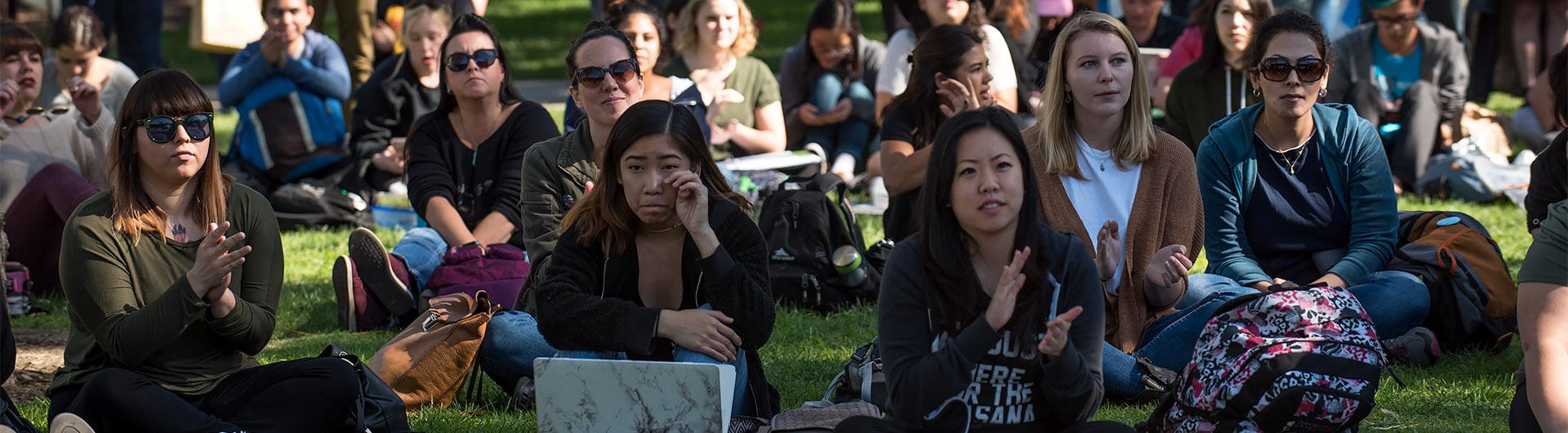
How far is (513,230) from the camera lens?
612cm

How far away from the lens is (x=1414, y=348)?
16.4ft

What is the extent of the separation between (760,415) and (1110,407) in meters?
1.05

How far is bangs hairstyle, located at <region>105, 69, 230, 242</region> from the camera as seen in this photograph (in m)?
4.05

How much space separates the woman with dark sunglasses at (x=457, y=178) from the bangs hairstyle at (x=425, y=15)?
201 cm

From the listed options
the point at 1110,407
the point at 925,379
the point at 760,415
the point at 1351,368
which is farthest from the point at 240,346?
the point at 1351,368

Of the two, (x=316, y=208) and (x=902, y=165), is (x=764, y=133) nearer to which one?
(x=316, y=208)

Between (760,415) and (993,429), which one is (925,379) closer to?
(993,429)

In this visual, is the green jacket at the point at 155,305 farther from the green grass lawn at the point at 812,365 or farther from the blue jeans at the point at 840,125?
the blue jeans at the point at 840,125

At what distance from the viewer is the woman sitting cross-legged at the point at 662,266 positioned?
405 cm

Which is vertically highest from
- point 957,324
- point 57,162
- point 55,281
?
point 957,324

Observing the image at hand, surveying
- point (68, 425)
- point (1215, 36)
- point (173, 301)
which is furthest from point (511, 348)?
point (1215, 36)

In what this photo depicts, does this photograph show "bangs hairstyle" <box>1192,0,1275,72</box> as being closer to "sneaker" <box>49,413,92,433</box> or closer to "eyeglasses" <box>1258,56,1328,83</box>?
"eyeglasses" <box>1258,56,1328,83</box>

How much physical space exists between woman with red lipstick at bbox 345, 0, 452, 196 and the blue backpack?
245 mm

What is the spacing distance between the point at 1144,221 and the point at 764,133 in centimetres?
383
